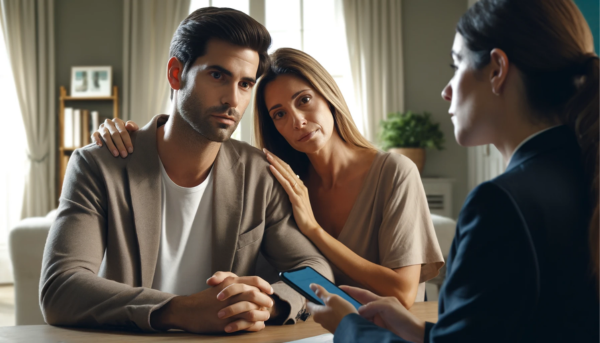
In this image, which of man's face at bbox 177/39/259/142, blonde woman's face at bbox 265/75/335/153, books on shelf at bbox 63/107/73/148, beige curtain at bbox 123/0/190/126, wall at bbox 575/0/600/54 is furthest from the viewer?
beige curtain at bbox 123/0/190/126

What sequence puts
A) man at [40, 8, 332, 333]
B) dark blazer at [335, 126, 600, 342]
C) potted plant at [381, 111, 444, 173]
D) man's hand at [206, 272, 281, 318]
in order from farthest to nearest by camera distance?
potted plant at [381, 111, 444, 173] < man at [40, 8, 332, 333] < man's hand at [206, 272, 281, 318] < dark blazer at [335, 126, 600, 342]

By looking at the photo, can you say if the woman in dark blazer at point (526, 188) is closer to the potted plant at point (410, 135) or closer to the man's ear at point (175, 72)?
the man's ear at point (175, 72)

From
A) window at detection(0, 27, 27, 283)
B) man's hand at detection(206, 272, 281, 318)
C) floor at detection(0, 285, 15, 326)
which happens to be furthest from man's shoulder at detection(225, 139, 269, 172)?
window at detection(0, 27, 27, 283)

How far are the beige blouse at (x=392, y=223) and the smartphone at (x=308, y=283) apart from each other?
38 centimetres

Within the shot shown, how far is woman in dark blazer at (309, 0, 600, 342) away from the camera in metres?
0.58

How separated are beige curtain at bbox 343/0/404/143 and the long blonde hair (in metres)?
3.66

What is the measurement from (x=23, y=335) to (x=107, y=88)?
15.2 feet

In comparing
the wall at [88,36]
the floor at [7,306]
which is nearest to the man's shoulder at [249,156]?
the floor at [7,306]

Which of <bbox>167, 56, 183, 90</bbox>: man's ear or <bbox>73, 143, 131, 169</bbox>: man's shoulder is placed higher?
<bbox>167, 56, 183, 90</bbox>: man's ear

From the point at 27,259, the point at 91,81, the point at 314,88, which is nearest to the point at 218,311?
the point at 314,88

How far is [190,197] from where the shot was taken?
1398mm

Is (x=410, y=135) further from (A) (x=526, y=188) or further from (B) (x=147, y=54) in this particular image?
(A) (x=526, y=188)

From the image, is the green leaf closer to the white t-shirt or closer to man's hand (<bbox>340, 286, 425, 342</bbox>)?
the white t-shirt

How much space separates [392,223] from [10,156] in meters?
5.05
